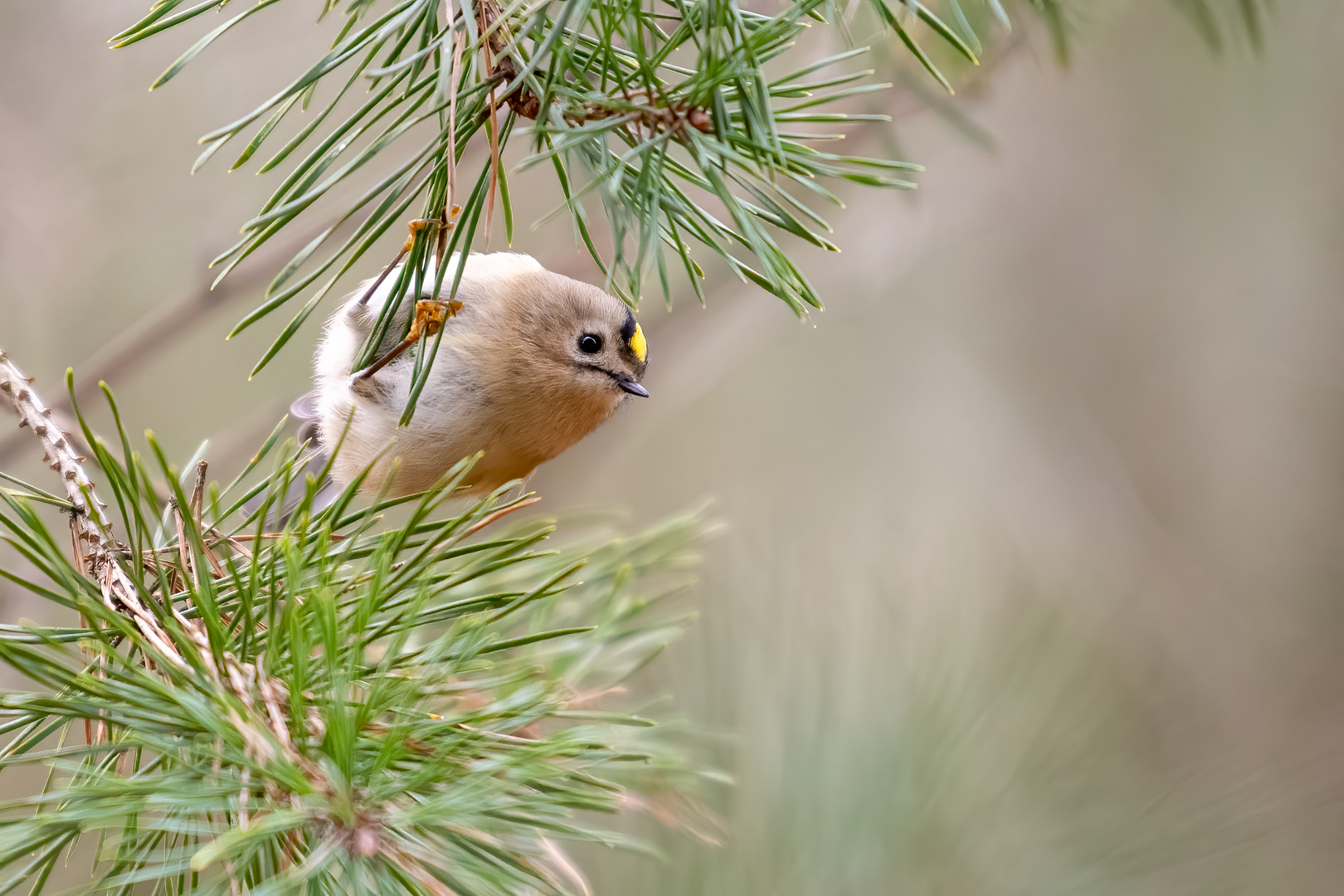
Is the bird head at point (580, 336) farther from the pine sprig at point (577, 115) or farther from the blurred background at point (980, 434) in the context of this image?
the pine sprig at point (577, 115)

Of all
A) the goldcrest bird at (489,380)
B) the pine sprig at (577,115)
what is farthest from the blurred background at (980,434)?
→ the pine sprig at (577,115)

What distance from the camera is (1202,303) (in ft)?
9.77

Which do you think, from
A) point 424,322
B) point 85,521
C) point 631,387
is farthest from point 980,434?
point 85,521

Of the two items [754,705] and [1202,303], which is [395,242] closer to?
[754,705]

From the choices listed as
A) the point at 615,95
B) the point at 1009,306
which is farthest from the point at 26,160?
the point at 1009,306

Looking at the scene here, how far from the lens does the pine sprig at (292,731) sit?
44 cm

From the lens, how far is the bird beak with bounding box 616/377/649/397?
4.49 feet

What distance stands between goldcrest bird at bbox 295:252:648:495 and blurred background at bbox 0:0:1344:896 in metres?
0.14

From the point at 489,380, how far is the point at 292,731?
0.81 metres

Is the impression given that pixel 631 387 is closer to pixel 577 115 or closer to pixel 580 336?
pixel 580 336

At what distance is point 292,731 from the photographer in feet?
1.59

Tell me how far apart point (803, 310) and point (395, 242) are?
2.09m

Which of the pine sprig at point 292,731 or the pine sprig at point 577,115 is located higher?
the pine sprig at point 577,115

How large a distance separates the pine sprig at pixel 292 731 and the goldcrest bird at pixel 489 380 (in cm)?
65
